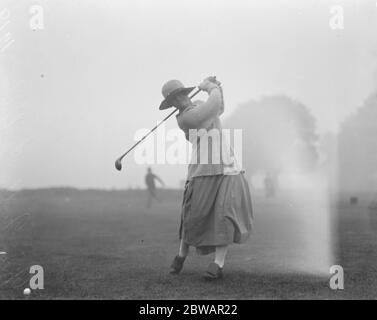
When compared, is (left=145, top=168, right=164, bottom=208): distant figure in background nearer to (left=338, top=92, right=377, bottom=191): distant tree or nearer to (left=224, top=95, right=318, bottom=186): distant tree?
(left=224, top=95, right=318, bottom=186): distant tree

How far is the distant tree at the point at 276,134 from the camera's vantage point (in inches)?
255

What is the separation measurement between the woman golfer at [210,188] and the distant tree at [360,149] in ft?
5.79

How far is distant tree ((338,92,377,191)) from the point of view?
711 centimetres

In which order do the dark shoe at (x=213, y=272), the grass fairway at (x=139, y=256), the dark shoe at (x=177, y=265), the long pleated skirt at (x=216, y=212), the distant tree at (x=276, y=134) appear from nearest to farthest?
1. the grass fairway at (x=139, y=256)
2. the dark shoe at (x=213, y=272)
3. the long pleated skirt at (x=216, y=212)
4. the dark shoe at (x=177, y=265)
5. the distant tree at (x=276, y=134)

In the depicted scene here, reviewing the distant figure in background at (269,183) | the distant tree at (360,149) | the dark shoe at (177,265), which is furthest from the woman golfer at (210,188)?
the distant tree at (360,149)

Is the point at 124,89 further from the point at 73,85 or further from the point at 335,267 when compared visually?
the point at 335,267

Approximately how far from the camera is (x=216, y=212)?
18.7 feet

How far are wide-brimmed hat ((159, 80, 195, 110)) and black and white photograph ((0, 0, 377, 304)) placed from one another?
22mm

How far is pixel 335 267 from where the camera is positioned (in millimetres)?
5555

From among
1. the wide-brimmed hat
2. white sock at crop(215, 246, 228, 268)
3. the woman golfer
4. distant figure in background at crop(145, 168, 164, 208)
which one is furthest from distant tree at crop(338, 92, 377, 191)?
distant figure in background at crop(145, 168, 164, 208)

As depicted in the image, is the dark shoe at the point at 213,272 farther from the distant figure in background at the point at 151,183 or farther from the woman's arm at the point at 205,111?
the distant figure in background at the point at 151,183

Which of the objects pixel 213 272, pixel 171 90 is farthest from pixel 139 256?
pixel 171 90

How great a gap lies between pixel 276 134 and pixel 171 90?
1.62 m
